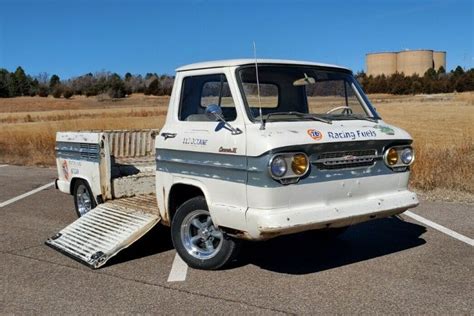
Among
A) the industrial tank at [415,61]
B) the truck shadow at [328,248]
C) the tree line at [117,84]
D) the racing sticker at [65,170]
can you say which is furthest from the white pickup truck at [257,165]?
the industrial tank at [415,61]

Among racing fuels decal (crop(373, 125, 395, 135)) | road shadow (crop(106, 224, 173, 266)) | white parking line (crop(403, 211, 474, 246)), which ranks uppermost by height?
racing fuels decal (crop(373, 125, 395, 135))

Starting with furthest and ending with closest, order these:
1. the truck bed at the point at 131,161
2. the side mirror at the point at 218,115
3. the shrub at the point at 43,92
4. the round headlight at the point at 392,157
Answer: the shrub at the point at 43,92
the truck bed at the point at 131,161
the round headlight at the point at 392,157
the side mirror at the point at 218,115

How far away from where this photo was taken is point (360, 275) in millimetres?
5348

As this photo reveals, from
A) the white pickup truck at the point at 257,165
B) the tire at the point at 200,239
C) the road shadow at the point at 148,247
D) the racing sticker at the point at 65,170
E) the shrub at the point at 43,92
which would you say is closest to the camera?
the white pickup truck at the point at 257,165

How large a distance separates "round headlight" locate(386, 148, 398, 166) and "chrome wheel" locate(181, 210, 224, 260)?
70.5 inches

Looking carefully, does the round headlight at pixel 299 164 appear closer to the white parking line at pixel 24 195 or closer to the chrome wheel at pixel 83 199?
the chrome wheel at pixel 83 199

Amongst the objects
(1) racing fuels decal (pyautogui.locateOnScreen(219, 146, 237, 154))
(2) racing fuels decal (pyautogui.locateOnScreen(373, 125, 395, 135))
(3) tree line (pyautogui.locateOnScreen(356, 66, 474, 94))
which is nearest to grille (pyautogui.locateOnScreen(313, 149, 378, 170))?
(2) racing fuels decal (pyautogui.locateOnScreen(373, 125, 395, 135))

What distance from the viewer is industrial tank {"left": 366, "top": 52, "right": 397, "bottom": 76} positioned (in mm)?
159375

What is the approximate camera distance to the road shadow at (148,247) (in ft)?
20.1

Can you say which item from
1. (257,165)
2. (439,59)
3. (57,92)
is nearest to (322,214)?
(257,165)

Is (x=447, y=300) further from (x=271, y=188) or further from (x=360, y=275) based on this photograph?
(x=271, y=188)

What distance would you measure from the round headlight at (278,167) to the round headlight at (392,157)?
1324 mm

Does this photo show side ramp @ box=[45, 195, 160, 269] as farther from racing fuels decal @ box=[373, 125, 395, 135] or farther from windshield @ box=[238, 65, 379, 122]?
racing fuels decal @ box=[373, 125, 395, 135]

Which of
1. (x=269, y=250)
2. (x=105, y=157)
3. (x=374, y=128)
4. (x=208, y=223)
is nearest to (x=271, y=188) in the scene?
(x=208, y=223)
